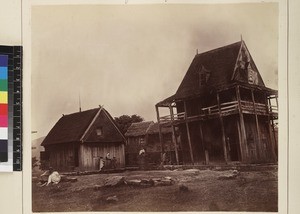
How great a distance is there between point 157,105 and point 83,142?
1.25ft

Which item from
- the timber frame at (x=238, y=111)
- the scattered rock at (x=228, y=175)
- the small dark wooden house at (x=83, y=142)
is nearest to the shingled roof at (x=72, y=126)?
the small dark wooden house at (x=83, y=142)

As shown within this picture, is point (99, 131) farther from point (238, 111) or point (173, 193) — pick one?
point (238, 111)

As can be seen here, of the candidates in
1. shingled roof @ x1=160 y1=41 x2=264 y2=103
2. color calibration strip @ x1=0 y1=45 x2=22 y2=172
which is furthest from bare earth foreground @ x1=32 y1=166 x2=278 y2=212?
shingled roof @ x1=160 y1=41 x2=264 y2=103

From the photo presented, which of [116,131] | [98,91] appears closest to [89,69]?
[98,91]

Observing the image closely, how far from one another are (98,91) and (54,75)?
8.3 inches

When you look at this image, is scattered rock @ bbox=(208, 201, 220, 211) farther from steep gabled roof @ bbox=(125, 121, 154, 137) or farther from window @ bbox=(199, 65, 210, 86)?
window @ bbox=(199, 65, 210, 86)

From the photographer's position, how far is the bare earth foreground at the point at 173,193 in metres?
2.12

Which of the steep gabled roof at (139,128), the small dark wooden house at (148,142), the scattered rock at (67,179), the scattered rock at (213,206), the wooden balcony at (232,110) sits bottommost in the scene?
the scattered rock at (213,206)

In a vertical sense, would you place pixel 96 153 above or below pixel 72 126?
below

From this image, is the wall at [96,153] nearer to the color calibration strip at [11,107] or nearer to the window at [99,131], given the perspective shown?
the window at [99,131]

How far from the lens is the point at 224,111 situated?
2121 millimetres

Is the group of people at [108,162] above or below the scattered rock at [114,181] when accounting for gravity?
above

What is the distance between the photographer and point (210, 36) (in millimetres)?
2119

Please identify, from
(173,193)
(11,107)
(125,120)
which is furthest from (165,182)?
(11,107)
